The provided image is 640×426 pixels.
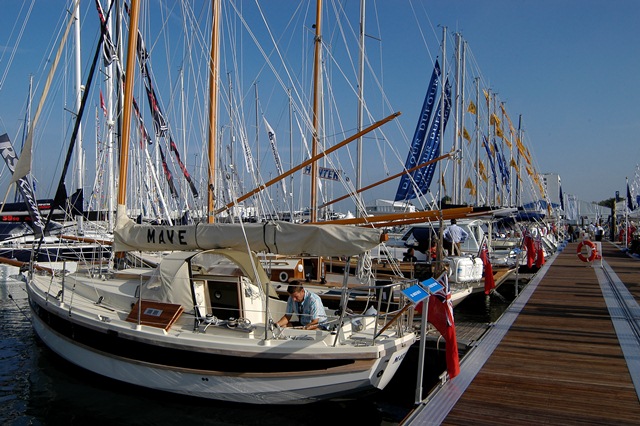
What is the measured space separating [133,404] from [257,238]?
3.63 metres

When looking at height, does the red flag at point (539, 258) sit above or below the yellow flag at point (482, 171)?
below

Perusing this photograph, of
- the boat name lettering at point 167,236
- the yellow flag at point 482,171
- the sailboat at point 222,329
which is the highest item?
the yellow flag at point 482,171

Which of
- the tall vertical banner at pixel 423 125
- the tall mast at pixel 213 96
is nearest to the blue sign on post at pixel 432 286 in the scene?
the tall mast at pixel 213 96

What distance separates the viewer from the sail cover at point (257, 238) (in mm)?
8461

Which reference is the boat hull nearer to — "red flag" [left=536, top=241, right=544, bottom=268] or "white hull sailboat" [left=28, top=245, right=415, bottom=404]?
"white hull sailboat" [left=28, top=245, right=415, bottom=404]

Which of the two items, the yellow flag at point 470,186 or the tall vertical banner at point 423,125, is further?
the yellow flag at point 470,186

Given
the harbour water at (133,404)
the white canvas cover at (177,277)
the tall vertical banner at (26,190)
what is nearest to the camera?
the harbour water at (133,404)

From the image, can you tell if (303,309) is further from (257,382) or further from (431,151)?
(431,151)

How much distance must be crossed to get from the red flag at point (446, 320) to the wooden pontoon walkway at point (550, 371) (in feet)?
0.99

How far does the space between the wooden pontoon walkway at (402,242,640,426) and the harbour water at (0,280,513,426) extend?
1856 mm

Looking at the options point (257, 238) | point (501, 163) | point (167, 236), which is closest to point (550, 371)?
point (257, 238)

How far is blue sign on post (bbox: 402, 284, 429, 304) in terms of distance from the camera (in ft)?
23.7

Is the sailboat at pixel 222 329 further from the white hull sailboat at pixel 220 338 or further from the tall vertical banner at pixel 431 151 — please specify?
the tall vertical banner at pixel 431 151

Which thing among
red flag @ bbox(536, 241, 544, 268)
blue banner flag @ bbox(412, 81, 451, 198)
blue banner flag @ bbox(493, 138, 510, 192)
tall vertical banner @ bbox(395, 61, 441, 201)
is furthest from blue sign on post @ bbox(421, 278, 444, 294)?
blue banner flag @ bbox(493, 138, 510, 192)
